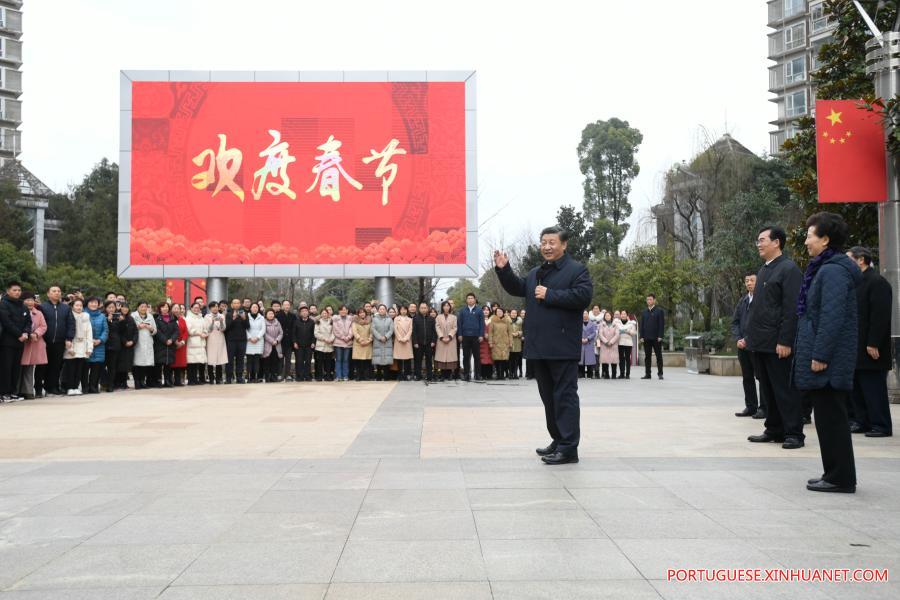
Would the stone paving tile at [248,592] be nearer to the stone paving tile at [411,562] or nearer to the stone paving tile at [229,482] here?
the stone paving tile at [411,562]

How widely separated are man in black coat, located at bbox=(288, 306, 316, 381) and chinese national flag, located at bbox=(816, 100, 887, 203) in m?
9.96

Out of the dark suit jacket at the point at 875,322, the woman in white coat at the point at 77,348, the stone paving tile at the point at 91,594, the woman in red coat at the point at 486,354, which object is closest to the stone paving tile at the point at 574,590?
the stone paving tile at the point at 91,594

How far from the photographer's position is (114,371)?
13.2 meters

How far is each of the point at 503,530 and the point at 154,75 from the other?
21.2m

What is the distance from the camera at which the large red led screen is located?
2127 cm

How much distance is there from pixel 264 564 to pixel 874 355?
20.0 feet

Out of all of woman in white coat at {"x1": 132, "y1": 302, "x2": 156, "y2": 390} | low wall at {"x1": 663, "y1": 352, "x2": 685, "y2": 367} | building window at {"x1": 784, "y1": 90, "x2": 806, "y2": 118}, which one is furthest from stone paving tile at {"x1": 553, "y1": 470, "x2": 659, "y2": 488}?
building window at {"x1": 784, "y1": 90, "x2": 806, "y2": 118}

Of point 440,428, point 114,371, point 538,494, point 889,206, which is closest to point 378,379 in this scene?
point 114,371

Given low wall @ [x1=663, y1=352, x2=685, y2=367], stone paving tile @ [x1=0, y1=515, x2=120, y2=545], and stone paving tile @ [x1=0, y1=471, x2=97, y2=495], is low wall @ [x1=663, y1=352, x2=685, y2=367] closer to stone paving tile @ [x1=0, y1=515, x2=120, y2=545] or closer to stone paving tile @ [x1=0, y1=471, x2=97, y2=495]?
stone paving tile @ [x1=0, y1=471, x2=97, y2=495]

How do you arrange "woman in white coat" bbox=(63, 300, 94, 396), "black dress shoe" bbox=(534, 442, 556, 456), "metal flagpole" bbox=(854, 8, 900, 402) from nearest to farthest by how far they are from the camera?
"black dress shoe" bbox=(534, 442, 556, 456), "metal flagpole" bbox=(854, 8, 900, 402), "woman in white coat" bbox=(63, 300, 94, 396)

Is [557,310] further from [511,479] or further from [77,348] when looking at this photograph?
[77,348]

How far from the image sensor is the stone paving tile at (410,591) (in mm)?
2820

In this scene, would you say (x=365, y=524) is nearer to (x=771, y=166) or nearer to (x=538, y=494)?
(x=538, y=494)

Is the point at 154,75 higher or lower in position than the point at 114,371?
higher
